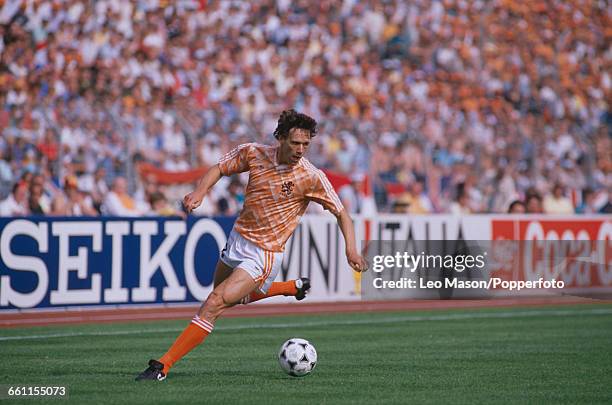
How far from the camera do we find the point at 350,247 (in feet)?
31.8

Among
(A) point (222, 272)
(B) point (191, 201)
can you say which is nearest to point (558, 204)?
(A) point (222, 272)

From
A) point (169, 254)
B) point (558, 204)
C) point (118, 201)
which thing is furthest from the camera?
point (558, 204)

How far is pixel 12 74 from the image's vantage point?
2048 centimetres

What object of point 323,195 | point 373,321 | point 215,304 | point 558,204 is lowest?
point 373,321

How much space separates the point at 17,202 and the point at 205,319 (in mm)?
8036

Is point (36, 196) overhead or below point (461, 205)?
below

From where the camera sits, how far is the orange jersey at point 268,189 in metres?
9.77

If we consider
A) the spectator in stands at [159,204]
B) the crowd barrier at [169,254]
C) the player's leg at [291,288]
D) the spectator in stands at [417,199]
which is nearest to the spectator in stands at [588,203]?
the crowd barrier at [169,254]

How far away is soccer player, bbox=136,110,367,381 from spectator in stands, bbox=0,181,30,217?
7.24 meters

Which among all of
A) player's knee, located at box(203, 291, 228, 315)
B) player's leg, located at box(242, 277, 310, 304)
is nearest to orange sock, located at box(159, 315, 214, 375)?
player's knee, located at box(203, 291, 228, 315)

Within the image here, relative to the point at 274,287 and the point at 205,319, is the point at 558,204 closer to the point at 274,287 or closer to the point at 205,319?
the point at 274,287

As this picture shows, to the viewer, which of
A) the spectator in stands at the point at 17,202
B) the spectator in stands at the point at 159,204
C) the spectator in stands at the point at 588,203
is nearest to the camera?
the spectator in stands at the point at 17,202

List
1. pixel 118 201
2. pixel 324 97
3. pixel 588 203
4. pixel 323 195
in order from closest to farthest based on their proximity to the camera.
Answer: pixel 323 195 → pixel 118 201 → pixel 588 203 → pixel 324 97

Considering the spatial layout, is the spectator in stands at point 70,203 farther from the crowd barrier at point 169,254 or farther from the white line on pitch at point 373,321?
the white line on pitch at point 373,321
